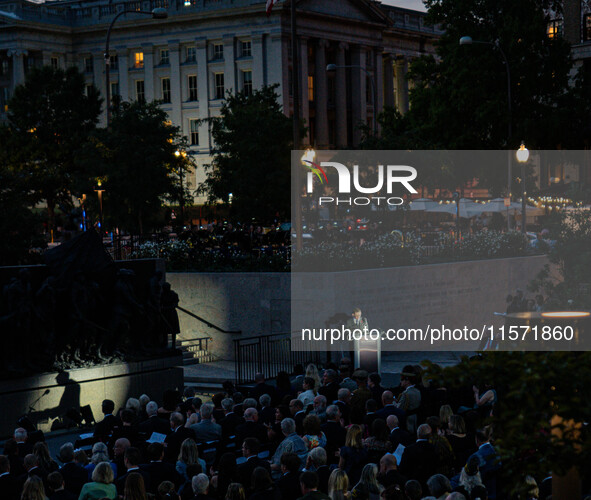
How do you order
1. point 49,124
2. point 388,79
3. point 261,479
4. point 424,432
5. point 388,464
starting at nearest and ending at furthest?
point 261,479, point 388,464, point 424,432, point 49,124, point 388,79

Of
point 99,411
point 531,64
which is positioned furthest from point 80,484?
point 531,64

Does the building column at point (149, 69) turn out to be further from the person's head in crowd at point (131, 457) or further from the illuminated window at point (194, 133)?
the person's head in crowd at point (131, 457)

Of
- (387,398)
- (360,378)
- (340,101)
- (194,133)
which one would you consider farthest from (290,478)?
(340,101)

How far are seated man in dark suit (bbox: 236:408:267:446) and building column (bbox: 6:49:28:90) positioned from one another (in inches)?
3255

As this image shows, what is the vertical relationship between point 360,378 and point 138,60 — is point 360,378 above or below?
below

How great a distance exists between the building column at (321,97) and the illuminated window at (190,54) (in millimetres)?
10469

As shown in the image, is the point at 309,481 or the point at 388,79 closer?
the point at 309,481

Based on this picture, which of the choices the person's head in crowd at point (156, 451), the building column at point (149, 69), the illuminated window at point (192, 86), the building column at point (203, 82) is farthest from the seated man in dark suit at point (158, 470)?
the building column at point (149, 69)

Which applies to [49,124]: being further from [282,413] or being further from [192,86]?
[282,413]

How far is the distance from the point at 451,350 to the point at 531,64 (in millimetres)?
24481

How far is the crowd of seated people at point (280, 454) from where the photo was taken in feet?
34.0

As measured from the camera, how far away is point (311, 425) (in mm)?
12656

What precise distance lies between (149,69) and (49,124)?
28.2m

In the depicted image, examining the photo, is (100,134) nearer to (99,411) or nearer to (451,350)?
(451,350)
